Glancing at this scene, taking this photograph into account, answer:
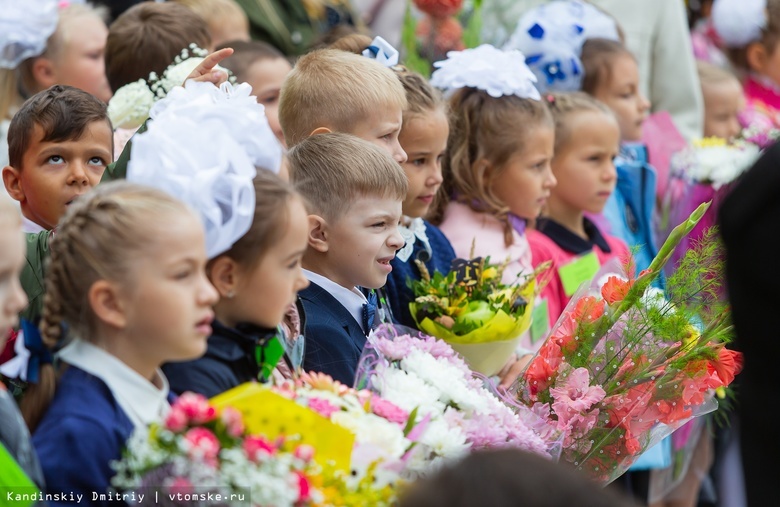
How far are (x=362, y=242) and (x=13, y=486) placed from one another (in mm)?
1461

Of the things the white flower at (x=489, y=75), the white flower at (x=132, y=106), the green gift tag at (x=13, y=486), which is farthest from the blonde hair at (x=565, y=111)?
the green gift tag at (x=13, y=486)

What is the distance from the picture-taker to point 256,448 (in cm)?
220

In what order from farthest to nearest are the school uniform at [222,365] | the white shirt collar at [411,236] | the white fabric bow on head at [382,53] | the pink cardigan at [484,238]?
1. the pink cardigan at [484,238]
2. the white fabric bow on head at [382,53]
3. the white shirt collar at [411,236]
4. the school uniform at [222,365]

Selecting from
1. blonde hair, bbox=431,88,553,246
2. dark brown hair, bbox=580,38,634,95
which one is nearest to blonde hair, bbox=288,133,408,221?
blonde hair, bbox=431,88,553,246

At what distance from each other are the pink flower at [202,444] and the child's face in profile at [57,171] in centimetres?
150

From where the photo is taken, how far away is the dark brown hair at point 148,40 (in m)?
4.78

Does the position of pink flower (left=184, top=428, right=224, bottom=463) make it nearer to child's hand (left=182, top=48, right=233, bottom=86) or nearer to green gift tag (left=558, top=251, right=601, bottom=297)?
child's hand (left=182, top=48, right=233, bottom=86)

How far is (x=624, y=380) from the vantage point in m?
3.24

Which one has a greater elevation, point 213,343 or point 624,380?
point 213,343

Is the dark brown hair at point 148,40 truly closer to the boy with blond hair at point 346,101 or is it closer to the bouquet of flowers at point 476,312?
the boy with blond hair at point 346,101

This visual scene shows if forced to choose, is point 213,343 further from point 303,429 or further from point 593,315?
point 593,315

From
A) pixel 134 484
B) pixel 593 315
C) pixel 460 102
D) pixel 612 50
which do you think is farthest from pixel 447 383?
pixel 612 50

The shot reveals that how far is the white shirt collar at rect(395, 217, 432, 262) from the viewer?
13.4 ft

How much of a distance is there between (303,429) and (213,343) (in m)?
0.44
